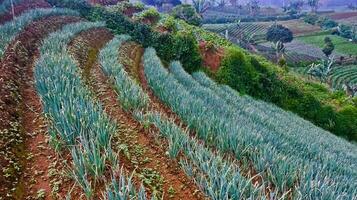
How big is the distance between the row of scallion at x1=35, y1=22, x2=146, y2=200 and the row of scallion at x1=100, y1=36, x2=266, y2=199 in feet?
3.05

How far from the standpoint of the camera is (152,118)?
7.50 meters

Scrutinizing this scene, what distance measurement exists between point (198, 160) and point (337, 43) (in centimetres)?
6986

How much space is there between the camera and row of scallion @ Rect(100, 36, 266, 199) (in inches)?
185

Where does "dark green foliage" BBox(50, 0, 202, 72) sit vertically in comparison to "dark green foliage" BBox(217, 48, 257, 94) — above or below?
above

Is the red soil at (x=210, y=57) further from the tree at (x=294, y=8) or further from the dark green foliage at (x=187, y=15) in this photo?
the tree at (x=294, y=8)

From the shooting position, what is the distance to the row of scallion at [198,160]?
471 centimetres

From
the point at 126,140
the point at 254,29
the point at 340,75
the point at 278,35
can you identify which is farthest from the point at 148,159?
the point at 254,29

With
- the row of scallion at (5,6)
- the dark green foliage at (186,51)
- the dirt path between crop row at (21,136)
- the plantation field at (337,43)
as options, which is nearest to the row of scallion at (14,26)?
the dirt path between crop row at (21,136)

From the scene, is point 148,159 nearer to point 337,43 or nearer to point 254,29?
point 337,43

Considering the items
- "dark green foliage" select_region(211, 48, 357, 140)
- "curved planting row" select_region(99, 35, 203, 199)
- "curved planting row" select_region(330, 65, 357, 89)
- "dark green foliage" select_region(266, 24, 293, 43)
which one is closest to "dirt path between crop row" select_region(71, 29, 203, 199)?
"curved planting row" select_region(99, 35, 203, 199)

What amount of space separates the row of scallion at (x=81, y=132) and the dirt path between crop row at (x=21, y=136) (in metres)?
0.42

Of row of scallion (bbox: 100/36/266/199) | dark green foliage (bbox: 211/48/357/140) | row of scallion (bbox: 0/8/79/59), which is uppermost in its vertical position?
row of scallion (bbox: 0/8/79/59)

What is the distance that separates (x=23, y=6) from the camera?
23.0 metres

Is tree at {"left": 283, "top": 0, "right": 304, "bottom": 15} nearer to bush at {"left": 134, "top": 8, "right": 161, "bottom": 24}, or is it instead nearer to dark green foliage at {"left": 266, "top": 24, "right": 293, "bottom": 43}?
dark green foliage at {"left": 266, "top": 24, "right": 293, "bottom": 43}
